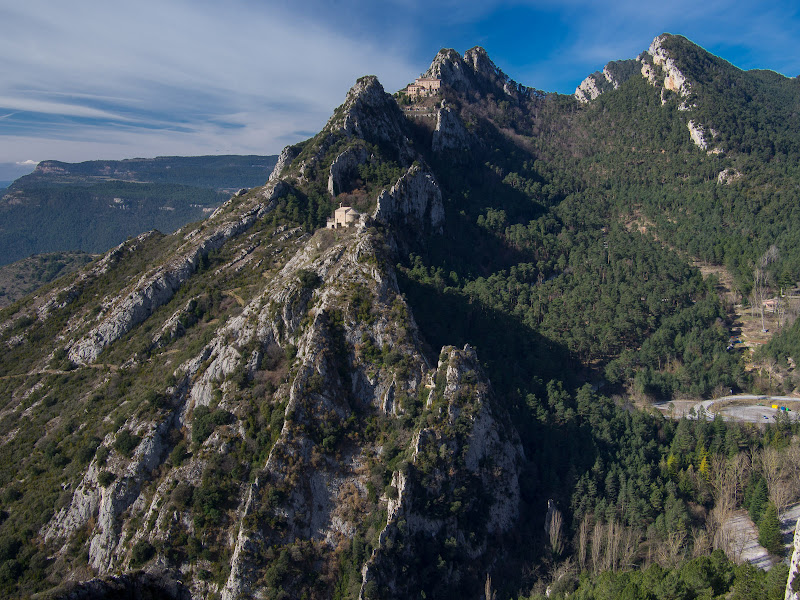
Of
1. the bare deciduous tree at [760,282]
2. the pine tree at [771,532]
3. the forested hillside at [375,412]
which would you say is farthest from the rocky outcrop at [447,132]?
the pine tree at [771,532]

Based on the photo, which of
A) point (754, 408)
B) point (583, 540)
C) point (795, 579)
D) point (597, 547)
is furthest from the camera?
point (754, 408)

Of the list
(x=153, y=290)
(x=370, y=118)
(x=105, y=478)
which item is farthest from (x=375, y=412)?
(x=370, y=118)

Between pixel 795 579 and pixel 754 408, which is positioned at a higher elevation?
pixel 754 408

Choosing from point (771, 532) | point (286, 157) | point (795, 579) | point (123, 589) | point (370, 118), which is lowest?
point (771, 532)

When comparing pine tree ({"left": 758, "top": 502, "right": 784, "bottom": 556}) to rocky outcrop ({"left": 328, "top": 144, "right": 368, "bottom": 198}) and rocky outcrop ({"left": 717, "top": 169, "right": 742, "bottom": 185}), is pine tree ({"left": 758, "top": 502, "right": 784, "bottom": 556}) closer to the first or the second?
rocky outcrop ({"left": 328, "top": 144, "right": 368, "bottom": 198})

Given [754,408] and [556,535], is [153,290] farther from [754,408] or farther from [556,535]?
[754,408]

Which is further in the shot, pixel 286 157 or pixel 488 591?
pixel 286 157

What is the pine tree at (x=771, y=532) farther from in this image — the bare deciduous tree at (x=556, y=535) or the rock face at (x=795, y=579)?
the rock face at (x=795, y=579)
